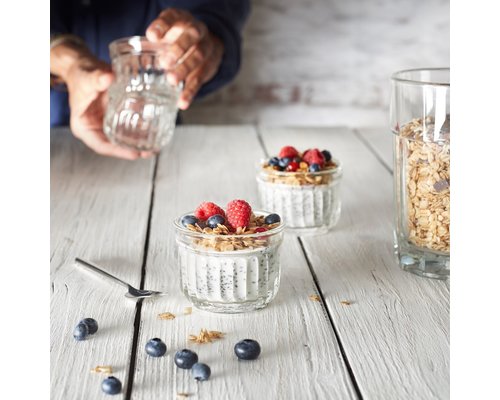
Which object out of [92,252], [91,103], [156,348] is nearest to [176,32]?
[91,103]

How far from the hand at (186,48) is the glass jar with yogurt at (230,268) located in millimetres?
749

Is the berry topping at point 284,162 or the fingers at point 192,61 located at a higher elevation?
the fingers at point 192,61

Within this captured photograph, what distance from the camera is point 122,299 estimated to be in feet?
3.47

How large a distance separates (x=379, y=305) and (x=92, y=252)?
461 millimetres

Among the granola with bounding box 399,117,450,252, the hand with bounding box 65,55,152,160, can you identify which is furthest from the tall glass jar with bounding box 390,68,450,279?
the hand with bounding box 65,55,152,160

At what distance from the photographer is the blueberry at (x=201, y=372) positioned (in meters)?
0.83

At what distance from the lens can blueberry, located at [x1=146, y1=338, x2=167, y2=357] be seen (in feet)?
2.88

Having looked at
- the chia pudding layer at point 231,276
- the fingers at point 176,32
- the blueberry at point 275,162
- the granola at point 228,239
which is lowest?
the chia pudding layer at point 231,276

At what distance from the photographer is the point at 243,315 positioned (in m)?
1.00

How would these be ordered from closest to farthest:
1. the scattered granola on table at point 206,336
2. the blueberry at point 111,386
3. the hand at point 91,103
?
the blueberry at point 111,386 → the scattered granola on table at point 206,336 → the hand at point 91,103

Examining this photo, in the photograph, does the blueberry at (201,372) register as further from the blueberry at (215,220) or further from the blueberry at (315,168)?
the blueberry at (315,168)

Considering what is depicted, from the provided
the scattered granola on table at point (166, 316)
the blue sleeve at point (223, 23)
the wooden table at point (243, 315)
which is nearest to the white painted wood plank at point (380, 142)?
the wooden table at point (243, 315)

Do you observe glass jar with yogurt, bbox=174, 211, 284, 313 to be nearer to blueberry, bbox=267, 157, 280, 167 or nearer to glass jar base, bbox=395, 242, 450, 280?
glass jar base, bbox=395, 242, 450, 280
